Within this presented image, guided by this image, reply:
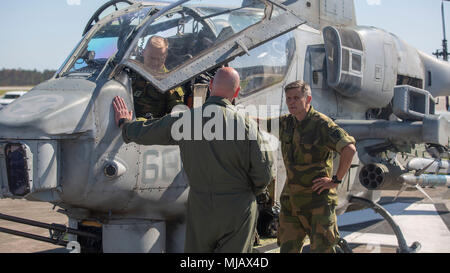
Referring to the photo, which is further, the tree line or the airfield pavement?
the tree line

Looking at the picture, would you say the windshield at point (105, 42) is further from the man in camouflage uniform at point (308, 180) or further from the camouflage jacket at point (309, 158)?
the camouflage jacket at point (309, 158)

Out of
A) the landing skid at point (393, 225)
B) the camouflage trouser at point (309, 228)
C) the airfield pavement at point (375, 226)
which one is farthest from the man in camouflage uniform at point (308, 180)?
the landing skid at point (393, 225)

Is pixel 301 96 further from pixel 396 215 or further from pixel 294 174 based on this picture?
pixel 396 215

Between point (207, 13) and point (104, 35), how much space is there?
988 millimetres

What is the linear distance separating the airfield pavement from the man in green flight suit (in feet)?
7.46

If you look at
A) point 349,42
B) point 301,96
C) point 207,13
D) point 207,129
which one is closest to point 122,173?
point 207,129

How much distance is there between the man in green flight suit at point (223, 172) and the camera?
2955 mm

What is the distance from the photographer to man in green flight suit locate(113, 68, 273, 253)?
2.96 metres

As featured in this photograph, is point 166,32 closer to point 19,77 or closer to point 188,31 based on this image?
point 188,31

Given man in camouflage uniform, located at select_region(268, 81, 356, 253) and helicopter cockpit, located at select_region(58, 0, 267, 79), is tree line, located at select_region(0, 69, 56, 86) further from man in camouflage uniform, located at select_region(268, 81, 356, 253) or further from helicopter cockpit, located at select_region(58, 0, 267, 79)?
man in camouflage uniform, located at select_region(268, 81, 356, 253)

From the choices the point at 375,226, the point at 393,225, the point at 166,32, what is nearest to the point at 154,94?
the point at 166,32

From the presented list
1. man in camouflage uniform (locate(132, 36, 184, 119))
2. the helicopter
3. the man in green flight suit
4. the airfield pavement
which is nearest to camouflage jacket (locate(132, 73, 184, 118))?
man in camouflage uniform (locate(132, 36, 184, 119))

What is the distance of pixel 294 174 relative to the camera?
12.7ft

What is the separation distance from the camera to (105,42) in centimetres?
449
